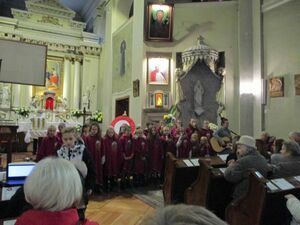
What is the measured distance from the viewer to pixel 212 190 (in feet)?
12.4

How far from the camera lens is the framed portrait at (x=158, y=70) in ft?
33.6

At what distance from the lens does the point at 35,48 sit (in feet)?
15.6

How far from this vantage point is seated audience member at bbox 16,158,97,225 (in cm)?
122

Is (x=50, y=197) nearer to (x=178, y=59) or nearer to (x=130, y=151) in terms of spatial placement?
(x=130, y=151)

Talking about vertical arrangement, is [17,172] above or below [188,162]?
above

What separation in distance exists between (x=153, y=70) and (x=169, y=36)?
4.11ft

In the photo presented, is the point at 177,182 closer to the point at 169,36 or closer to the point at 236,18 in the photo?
the point at 169,36

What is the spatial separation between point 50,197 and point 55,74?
46.0 ft

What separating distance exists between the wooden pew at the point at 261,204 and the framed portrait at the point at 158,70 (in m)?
7.30

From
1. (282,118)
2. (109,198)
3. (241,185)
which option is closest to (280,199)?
(241,185)

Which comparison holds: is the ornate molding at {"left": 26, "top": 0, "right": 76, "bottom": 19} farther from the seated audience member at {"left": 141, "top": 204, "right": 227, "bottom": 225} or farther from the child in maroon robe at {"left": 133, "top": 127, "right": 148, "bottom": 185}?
the seated audience member at {"left": 141, "top": 204, "right": 227, "bottom": 225}

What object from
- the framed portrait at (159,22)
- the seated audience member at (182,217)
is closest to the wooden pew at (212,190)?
the seated audience member at (182,217)

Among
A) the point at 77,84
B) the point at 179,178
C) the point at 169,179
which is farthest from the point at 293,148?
the point at 77,84

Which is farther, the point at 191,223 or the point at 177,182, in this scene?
the point at 177,182
